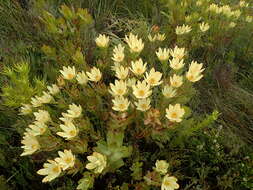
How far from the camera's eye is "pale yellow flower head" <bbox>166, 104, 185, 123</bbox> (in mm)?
1623

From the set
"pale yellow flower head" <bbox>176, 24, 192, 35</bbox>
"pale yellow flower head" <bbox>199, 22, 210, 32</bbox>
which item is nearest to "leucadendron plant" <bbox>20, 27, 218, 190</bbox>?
"pale yellow flower head" <bbox>176, 24, 192, 35</bbox>

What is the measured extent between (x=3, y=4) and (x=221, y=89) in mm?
2189

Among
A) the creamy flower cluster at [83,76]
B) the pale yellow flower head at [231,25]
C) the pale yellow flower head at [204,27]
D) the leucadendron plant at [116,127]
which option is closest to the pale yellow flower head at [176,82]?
the leucadendron plant at [116,127]

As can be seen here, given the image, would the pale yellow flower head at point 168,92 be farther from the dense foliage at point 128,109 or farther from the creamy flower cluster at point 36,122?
the creamy flower cluster at point 36,122

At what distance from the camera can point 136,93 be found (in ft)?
5.52

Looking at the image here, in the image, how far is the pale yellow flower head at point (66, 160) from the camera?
1516 millimetres

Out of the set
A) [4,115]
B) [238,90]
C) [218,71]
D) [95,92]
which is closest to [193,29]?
[218,71]

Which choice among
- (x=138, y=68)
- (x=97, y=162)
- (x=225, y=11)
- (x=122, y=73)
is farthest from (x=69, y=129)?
(x=225, y=11)

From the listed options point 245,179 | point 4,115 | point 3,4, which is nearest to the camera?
point 245,179

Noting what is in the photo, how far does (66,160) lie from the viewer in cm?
156

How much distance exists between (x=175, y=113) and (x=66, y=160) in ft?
1.94

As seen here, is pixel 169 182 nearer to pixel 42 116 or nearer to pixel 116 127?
pixel 116 127

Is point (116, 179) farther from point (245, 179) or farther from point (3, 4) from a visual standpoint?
point (3, 4)

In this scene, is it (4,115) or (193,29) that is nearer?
(4,115)
